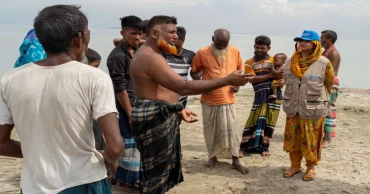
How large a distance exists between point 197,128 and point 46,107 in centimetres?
583

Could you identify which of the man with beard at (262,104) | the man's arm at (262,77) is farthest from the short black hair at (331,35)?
the man's arm at (262,77)

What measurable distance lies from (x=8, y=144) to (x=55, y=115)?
1.37 ft

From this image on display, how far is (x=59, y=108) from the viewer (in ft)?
5.98

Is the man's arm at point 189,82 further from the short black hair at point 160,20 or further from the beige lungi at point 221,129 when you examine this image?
the beige lungi at point 221,129

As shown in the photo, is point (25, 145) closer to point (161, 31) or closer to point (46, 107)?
point (46, 107)

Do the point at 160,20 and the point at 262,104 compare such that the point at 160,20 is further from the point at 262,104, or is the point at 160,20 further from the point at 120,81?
the point at 262,104

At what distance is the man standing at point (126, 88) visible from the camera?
4.00m

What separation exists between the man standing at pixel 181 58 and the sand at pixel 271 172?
110cm

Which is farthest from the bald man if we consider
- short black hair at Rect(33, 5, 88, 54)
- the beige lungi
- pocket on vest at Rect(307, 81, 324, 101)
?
short black hair at Rect(33, 5, 88, 54)

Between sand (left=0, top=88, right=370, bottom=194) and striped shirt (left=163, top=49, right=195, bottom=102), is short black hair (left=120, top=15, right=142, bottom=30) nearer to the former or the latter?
striped shirt (left=163, top=49, right=195, bottom=102)

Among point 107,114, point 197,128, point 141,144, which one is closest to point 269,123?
point 197,128

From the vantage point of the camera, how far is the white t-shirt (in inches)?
71.5

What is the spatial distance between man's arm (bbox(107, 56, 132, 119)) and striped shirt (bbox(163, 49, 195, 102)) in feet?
2.77

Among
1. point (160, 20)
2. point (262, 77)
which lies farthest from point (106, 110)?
point (262, 77)
